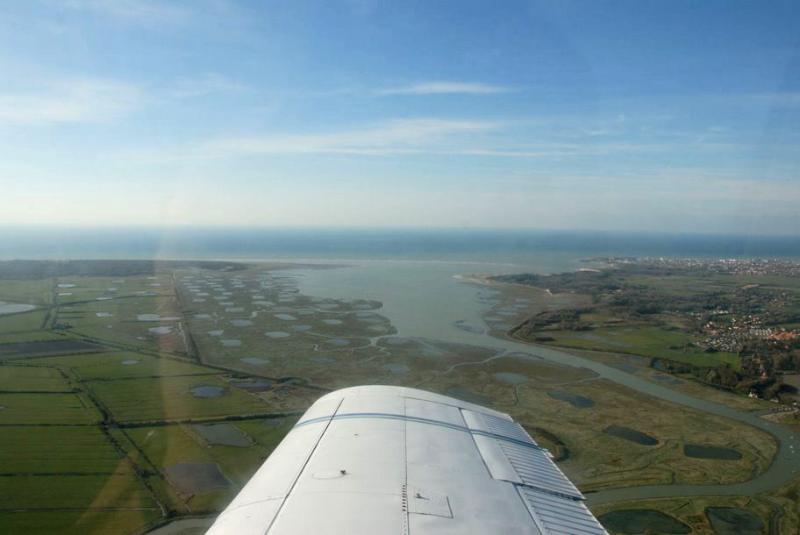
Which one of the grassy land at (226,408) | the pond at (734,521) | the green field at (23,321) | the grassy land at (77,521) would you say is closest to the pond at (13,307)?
the green field at (23,321)

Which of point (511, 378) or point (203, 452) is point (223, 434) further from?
point (511, 378)

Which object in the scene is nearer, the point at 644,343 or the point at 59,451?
the point at 59,451

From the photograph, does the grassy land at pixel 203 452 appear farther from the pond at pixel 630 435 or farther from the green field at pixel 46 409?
the pond at pixel 630 435

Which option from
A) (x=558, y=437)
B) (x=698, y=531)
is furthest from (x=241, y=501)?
(x=558, y=437)

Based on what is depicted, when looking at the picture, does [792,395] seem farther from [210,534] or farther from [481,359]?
[210,534]

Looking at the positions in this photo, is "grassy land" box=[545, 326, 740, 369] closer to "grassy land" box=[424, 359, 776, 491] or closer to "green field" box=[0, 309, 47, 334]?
"grassy land" box=[424, 359, 776, 491]

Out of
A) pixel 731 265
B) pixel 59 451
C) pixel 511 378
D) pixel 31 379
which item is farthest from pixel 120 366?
pixel 731 265
